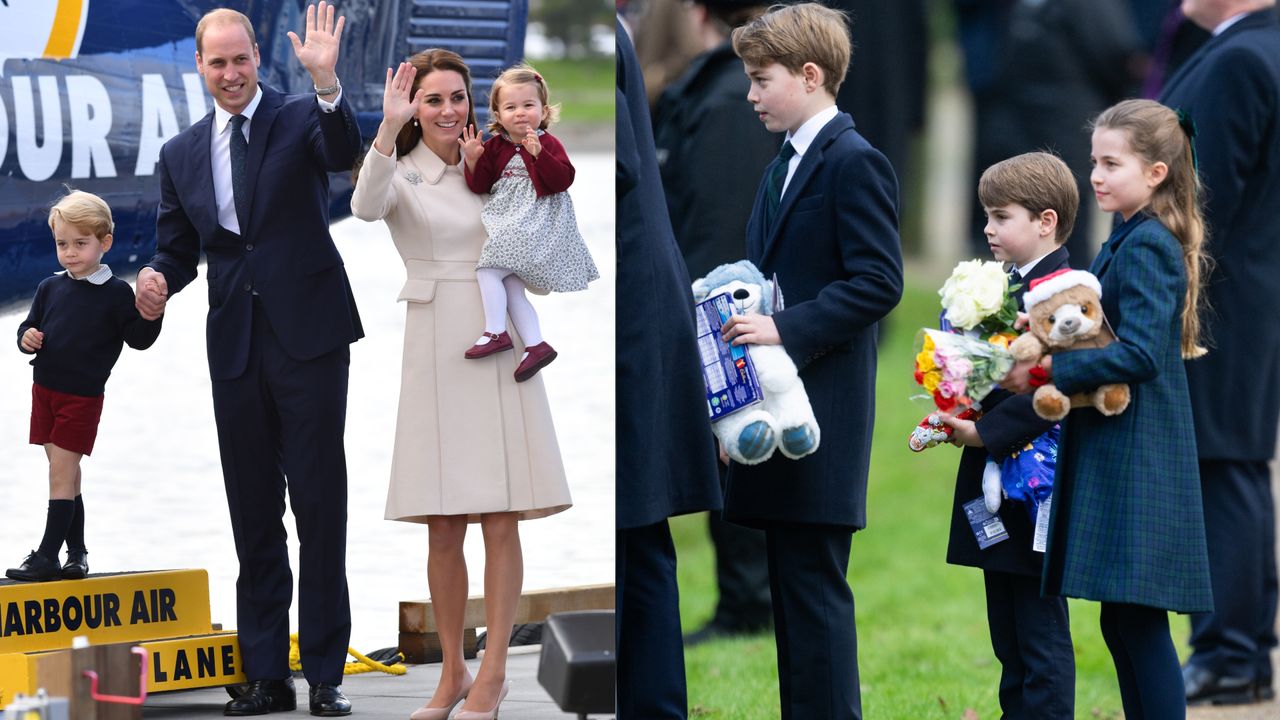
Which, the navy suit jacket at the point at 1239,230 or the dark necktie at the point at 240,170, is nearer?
the dark necktie at the point at 240,170

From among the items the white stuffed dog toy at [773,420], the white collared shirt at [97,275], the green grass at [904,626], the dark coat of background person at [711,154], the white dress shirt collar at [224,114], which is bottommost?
the green grass at [904,626]

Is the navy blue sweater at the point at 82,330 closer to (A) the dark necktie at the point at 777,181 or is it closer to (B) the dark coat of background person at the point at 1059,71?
(A) the dark necktie at the point at 777,181

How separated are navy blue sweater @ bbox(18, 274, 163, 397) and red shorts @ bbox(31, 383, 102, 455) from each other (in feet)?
0.06

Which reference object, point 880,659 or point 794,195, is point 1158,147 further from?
point 880,659

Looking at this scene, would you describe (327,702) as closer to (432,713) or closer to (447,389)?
(432,713)

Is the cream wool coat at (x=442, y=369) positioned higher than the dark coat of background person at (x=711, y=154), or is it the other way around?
the dark coat of background person at (x=711, y=154)

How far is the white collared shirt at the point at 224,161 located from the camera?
3.61 metres

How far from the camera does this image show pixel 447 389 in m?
3.56

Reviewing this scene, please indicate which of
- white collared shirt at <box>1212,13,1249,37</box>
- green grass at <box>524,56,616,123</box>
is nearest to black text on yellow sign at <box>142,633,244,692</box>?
green grass at <box>524,56,616,123</box>

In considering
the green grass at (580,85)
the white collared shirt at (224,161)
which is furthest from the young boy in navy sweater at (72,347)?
the green grass at (580,85)

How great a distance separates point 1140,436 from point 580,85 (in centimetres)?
132

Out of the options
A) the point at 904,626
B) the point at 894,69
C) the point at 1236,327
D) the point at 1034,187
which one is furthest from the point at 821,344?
the point at 894,69

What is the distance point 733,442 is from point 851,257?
0.46 m

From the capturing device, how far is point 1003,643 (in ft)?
13.6
